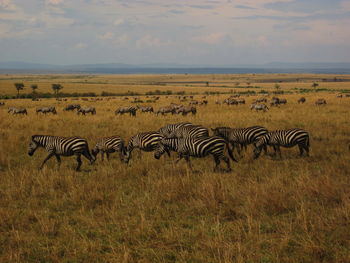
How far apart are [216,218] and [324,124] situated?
17041 mm

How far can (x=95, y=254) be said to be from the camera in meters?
Answer: 5.33

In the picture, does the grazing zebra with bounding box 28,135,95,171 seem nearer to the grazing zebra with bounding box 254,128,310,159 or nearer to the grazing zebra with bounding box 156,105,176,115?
the grazing zebra with bounding box 254,128,310,159

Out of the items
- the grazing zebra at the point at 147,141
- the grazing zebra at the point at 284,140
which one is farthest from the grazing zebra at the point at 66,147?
the grazing zebra at the point at 284,140

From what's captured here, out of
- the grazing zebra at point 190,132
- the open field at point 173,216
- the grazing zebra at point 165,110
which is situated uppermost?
the grazing zebra at point 190,132

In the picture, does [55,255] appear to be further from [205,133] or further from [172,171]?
[205,133]

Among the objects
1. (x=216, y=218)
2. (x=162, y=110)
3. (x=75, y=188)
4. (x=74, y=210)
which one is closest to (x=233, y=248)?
(x=216, y=218)

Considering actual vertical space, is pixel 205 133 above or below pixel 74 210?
above

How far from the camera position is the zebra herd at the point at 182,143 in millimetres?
10250

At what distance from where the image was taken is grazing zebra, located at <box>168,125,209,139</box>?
13.5m

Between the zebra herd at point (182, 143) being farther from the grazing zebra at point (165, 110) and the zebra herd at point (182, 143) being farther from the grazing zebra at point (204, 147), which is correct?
the grazing zebra at point (165, 110)

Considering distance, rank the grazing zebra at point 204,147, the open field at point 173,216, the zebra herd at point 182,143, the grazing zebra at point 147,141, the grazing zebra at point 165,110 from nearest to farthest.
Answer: the open field at point 173,216 < the grazing zebra at point 204,147 < the zebra herd at point 182,143 < the grazing zebra at point 147,141 < the grazing zebra at point 165,110

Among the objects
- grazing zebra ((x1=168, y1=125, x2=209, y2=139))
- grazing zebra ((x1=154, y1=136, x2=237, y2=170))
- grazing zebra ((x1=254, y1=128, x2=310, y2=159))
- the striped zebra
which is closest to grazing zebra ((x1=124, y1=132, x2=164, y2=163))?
grazing zebra ((x1=168, y1=125, x2=209, y2=139))

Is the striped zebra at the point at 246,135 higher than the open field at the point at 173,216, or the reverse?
the striped zebra at the point at 246,135

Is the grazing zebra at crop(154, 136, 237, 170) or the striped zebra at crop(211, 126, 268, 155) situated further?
the striped zebra at crop(211, 126, 268, 155)
